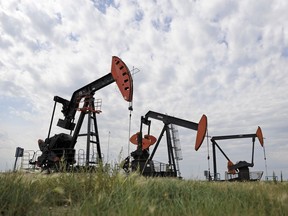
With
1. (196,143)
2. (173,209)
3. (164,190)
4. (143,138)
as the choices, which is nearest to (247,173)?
(196,143)

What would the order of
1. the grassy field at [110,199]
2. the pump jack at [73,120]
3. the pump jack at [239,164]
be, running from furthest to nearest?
the pump jack at [239,164], the pump jack at [73,120], the grassy field at [110,199]

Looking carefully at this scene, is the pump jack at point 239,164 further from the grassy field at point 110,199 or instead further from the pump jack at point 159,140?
the grassy field at point 110,199

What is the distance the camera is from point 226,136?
2902cm

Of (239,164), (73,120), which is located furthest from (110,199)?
(239,164)

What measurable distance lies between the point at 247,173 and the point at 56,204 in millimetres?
22029

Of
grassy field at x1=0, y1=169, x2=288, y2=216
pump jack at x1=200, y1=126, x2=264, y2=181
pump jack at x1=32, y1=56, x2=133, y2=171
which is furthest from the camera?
pump jack at x1=200, y1=126, x2=264, y2=181

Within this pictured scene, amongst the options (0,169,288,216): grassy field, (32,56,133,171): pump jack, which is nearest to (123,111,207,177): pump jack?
(32,56,133,171): pump jack

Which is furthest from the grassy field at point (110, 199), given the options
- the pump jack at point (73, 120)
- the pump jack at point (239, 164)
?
the pump jack at point (239, 164)

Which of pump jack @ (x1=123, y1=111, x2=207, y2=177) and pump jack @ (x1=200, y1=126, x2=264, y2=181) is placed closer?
pump jack @ (x1=123, y1=111, x2=207, y2=177)

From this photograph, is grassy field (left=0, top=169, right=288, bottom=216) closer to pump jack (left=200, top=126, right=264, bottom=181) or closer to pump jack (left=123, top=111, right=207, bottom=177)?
pump jack (left=123, top=111, right=207, bottom=177)

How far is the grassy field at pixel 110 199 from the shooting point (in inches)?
129

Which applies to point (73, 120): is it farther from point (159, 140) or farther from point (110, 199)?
point (110, 199)

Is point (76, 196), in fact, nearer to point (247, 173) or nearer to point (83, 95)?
point (83, 95)

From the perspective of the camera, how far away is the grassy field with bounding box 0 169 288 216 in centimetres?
328
